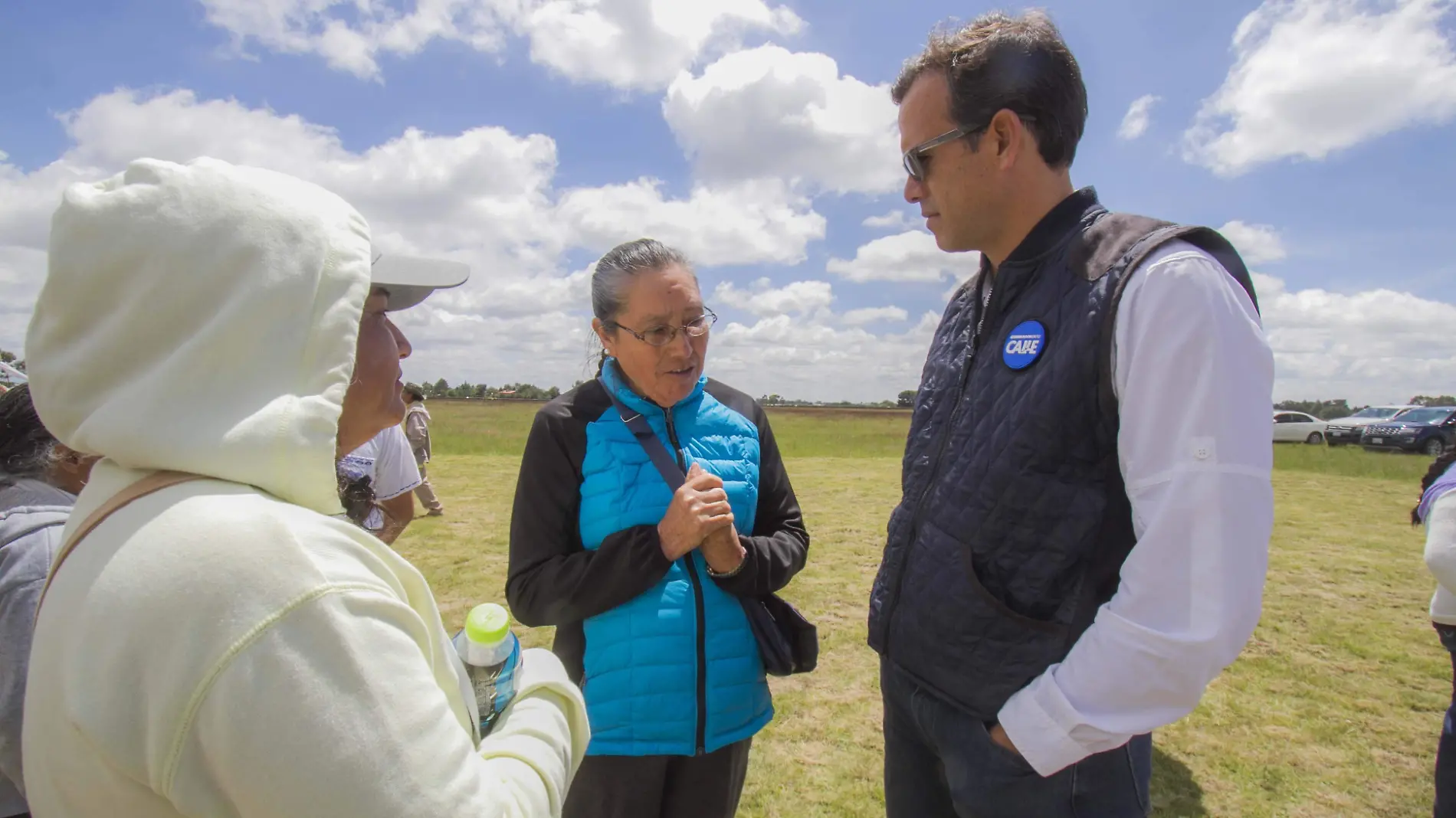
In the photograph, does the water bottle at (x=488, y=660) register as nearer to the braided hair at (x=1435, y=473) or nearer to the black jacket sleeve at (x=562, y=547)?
the black jacket sleeve at (x=562, y=547)

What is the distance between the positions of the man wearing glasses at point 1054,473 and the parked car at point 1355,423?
1414 inches

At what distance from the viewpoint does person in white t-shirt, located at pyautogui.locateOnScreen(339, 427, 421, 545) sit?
16.4 feet

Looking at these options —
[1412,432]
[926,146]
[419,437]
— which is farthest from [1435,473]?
[1412,432]

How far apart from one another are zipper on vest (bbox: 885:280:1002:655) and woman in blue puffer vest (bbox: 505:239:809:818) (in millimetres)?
541

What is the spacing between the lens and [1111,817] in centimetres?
160

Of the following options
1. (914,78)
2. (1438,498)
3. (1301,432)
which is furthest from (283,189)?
(1301,432)

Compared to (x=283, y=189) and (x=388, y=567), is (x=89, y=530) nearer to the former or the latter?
(x=388, y=567)

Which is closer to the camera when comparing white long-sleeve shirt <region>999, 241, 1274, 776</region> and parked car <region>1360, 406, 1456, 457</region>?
white long-sleeve shirt <region>999, 241, 1274, 776</region>

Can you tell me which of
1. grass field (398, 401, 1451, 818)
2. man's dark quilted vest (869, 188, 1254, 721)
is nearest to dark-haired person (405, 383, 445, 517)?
grass field (398, 401, 1451, 818)

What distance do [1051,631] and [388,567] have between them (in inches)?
51.2

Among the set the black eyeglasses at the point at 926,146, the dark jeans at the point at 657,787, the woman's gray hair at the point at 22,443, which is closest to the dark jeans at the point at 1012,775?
the dark jeans at the point at 657,787

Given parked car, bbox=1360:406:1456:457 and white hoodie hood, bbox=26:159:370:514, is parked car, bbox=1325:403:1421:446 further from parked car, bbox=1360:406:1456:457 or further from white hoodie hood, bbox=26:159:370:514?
white hoodie hood, bbox=26:159:370:514

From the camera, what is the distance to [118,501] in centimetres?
93

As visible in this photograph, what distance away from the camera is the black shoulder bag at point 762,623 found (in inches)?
91.3
